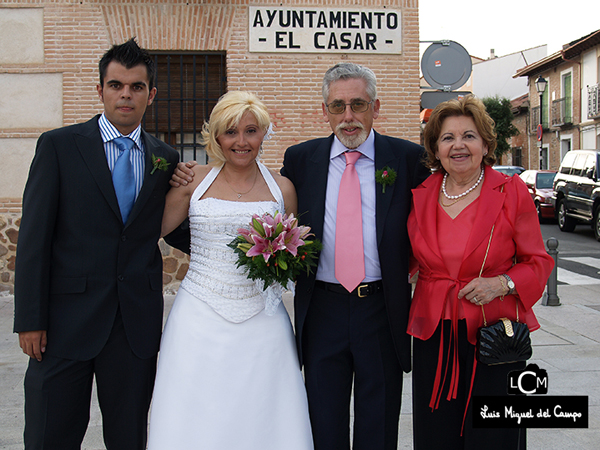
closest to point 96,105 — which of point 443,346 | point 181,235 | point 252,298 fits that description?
point 181,235

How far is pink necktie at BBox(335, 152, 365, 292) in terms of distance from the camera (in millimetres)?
2887

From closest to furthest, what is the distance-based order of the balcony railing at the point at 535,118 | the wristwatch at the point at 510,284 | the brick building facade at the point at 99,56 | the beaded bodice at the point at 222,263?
the wristwatch at the point at 510,284
the beaded bodice at the point at 222,263
the brick building facade at the point at 99,56
the balcony railing at the point at 535,118

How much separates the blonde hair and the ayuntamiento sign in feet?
18.3

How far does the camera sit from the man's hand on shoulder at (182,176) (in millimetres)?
2965

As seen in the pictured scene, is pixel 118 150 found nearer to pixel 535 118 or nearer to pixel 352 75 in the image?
pixel 352 75

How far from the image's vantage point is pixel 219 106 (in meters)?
2.92

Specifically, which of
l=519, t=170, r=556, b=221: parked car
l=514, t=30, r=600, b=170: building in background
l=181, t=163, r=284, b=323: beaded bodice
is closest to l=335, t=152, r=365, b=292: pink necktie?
l=181, t=163, r=284, b=323: beaded bodice

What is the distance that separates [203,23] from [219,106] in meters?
5.76

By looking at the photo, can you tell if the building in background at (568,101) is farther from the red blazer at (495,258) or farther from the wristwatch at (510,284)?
the wristwatch at (510,284)

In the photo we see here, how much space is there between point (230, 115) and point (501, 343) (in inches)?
68.2

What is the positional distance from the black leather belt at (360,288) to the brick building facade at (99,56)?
5.62 m

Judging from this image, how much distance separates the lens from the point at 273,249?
2.58m

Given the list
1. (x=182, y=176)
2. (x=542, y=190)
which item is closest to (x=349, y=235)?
(x=182, y=176)
